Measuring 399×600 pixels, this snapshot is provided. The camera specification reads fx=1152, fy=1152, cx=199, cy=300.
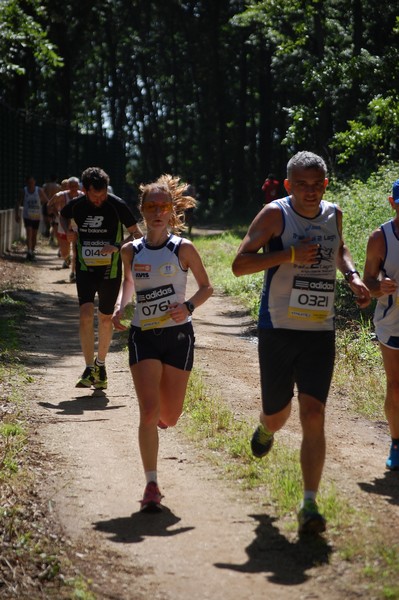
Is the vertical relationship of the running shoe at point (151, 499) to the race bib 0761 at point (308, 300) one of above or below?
below

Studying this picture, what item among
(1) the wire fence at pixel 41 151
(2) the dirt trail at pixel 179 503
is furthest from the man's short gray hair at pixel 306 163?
(1) the wire fence at pixel 41 151

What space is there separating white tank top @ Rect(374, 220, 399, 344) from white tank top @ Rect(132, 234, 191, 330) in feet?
4.54

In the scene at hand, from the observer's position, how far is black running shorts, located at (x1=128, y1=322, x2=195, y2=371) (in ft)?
22.3

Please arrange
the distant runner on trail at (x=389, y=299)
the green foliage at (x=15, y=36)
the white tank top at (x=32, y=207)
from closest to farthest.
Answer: the distant runner on trail at (x=389, y=299) → the green foliage at (x=15, y=36) → the white tank top at (x=32, y=207)

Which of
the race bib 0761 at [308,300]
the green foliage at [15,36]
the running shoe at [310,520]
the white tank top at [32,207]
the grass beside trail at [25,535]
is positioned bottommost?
the grass beside trail at [25,535]

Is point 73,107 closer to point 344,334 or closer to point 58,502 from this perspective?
point 344,334

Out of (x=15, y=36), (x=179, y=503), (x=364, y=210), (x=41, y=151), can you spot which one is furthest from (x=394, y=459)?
(x=41, y=151)

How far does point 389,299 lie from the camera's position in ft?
24.6

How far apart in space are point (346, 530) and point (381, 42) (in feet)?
94.4

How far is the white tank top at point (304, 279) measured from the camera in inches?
246

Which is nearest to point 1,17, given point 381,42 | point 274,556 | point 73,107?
point 381,42

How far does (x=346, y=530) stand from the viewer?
603 cm

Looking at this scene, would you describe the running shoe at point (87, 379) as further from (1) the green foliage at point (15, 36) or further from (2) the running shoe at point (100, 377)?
(1) the green foliage at point (15, 36)

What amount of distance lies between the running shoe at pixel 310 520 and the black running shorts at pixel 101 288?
4.80m
